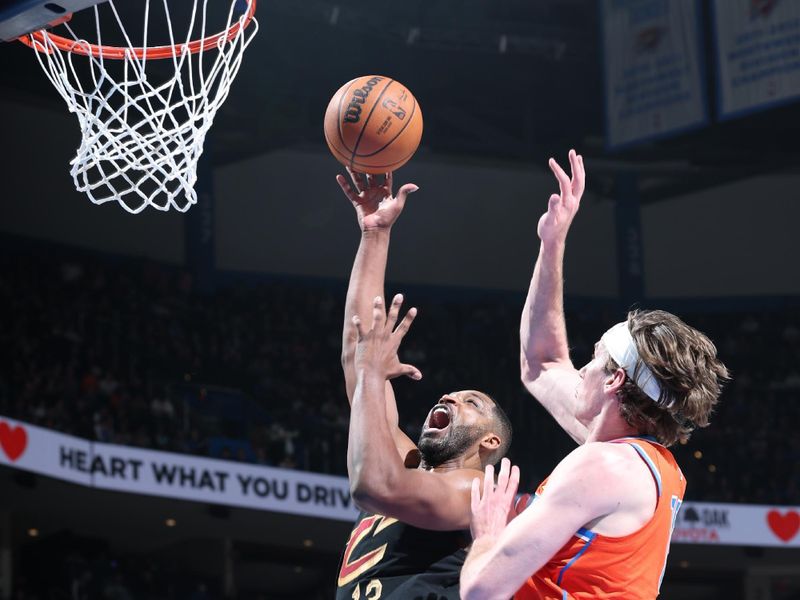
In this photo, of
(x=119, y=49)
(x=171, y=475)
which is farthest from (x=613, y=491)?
(x=171, y=475)

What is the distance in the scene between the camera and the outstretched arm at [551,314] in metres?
3.41

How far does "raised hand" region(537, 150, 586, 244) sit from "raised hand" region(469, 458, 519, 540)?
0.88 m

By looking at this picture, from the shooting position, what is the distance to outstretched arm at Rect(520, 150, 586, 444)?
3414mm

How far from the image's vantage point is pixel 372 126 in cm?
450

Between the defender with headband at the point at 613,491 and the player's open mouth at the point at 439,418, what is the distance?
85 centimetres

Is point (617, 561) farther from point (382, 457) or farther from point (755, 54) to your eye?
point (755, 54)

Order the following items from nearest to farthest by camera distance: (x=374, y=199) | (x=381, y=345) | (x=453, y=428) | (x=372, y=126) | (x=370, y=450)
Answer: (x=370, y=450)
(x=381, y=345)
(x=453, y=428)
(x=374, y=199)
(x=372, y=126)

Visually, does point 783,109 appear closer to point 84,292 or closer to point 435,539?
point 84,292

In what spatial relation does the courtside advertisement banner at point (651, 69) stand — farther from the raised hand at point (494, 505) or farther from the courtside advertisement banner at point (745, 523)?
the raised hand at point (494, 505)

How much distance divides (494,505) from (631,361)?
→ 1.41ft

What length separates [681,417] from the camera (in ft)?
8.80

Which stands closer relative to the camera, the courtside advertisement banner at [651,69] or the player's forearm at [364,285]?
the player's forearm at [364,285]

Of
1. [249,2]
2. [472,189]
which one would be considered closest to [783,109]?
[472,189]

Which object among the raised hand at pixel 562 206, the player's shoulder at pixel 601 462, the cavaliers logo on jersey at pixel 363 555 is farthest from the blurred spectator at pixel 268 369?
the player's shoulder at pixel 601 462
